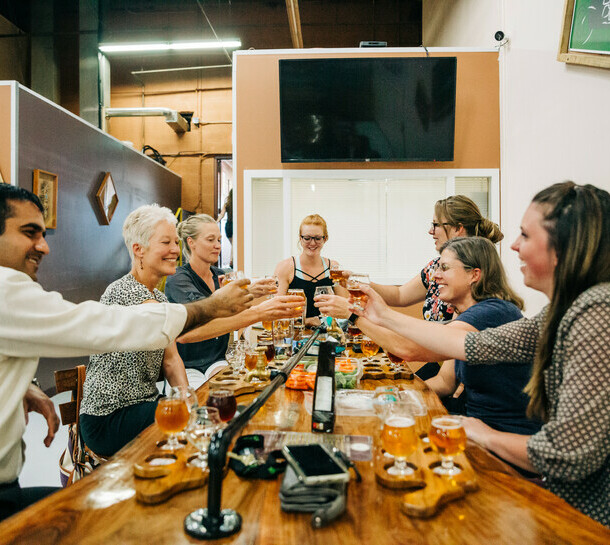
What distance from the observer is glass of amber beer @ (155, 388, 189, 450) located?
4.44ft

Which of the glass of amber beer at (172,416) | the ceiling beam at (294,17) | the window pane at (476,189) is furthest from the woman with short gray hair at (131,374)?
the ceiling beam at (294,17)

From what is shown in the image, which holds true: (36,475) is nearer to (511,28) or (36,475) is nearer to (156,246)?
(156,246)

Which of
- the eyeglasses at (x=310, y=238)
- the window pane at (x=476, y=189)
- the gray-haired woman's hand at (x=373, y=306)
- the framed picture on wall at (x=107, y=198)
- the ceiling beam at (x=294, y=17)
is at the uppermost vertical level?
the ceiling beam at (x=294, y=17)

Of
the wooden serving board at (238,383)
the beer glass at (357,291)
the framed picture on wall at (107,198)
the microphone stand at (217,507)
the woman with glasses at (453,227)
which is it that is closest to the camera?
the microphone stand at (217,507)

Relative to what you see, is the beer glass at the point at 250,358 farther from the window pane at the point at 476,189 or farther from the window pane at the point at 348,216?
the window pane at the point at 476,189

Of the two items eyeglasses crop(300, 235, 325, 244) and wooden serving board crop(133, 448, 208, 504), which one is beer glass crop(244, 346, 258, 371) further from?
eyeglasses crop(300, 235, 325, 244)

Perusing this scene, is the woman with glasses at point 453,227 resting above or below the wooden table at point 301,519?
above

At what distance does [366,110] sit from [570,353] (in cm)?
373

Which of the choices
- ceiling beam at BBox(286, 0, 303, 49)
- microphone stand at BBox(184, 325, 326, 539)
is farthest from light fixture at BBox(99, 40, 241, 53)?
microphone stand at BBox(184, 325, 326, 539)

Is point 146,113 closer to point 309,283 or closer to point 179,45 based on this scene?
point 179,45

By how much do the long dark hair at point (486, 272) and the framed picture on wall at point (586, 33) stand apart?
4.54 ft

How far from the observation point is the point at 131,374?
217 cm

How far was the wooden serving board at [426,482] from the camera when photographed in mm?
Answer: 1034

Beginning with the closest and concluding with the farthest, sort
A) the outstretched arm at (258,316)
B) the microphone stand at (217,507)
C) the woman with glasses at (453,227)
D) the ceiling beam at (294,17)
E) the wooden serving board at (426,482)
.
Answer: the microphone stand at (217,507), the wooden serving board at (426,482), the outstretched arm at (258,316), the woman with glasses at (453,227), the ceiling beam at (294,17)
